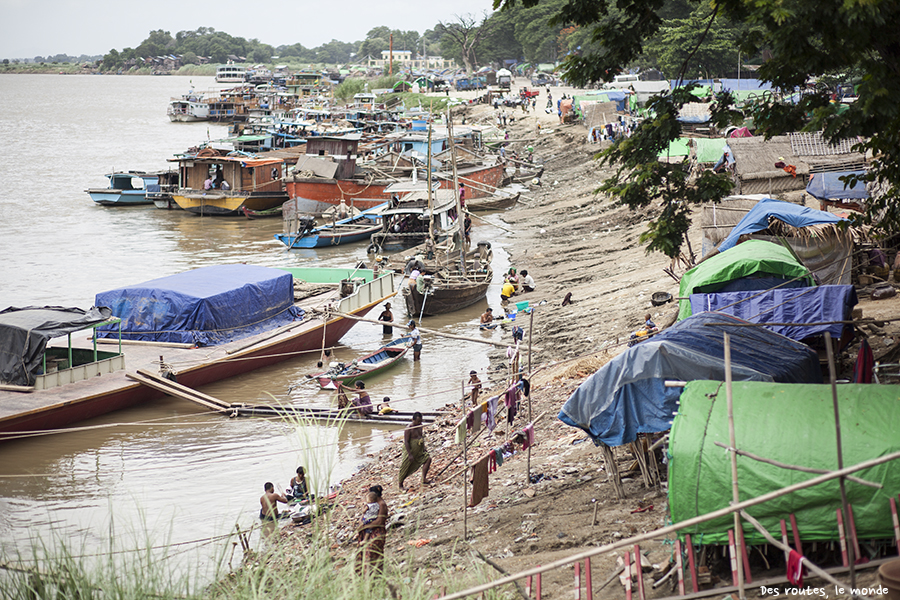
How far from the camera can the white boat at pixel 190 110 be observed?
311 feet

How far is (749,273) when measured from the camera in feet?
39.0

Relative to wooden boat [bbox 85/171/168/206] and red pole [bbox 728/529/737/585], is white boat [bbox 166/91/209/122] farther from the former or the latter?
red pole [bbox 728/529/737/585]

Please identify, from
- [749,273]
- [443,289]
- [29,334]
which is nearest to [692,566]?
[749,273]

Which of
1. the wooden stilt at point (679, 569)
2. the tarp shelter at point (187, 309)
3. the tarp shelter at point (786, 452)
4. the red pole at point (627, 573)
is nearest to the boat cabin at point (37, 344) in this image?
the tarp shelter at point (187, 309)

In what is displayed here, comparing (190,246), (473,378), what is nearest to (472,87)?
(190,246)

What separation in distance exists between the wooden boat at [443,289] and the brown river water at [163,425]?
1.32 feet

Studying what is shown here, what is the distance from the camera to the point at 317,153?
39375 millimetres

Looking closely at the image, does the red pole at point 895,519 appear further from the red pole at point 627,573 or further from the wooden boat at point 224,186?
the wooden boat at point 224,186

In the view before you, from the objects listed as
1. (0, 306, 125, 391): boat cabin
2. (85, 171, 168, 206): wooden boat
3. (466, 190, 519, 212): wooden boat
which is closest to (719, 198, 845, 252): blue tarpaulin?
(0, 306, 125, 391): boat cabin

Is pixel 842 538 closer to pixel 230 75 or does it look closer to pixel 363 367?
pixel 363 367

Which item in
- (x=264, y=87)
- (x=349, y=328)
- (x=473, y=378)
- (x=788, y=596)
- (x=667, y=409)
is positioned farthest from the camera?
(x=264, y=87)

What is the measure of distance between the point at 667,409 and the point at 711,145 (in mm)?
18141

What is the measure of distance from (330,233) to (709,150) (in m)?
15.8

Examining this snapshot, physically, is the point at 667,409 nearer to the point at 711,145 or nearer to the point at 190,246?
the point at 711,145
